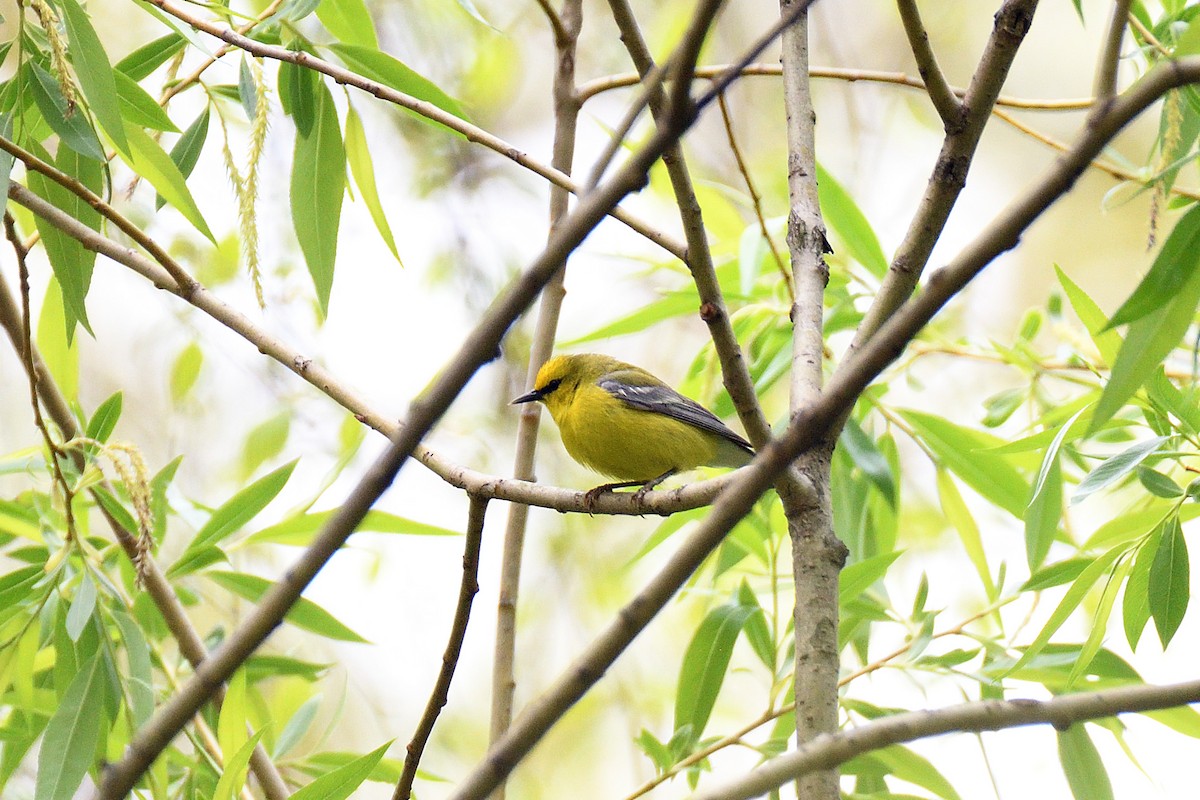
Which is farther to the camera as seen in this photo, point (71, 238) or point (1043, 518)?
point (1043, 518)

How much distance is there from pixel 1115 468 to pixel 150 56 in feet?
7.13

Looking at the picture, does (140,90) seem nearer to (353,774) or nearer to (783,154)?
(353,774)

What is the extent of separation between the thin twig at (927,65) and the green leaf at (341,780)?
4.63ft

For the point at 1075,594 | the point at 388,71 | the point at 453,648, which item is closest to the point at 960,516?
the point at 1075,594

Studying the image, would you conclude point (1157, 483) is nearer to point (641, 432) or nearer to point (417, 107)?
point (417, 107)

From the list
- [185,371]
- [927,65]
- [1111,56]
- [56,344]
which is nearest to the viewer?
[1111,56]

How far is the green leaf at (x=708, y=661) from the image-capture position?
8.16 feet

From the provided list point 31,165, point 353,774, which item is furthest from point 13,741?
point 31,165

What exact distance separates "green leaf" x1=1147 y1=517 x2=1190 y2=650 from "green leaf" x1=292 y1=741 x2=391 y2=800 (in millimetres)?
1383

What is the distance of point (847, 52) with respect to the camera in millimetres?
6762

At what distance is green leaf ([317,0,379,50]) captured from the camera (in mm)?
2436

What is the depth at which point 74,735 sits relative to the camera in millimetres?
1990

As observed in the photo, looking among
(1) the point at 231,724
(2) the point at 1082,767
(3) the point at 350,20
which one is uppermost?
(3) the point at 350,20

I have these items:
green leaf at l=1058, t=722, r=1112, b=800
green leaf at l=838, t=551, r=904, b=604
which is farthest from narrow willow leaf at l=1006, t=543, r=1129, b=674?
green leaf at l=838, t=551, r=904, b=604
